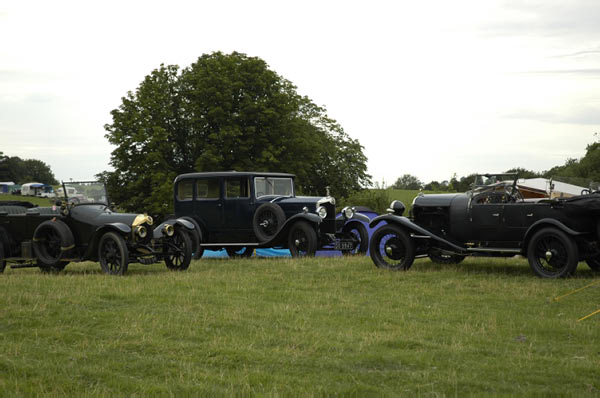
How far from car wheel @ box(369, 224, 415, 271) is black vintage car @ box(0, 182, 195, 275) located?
363 cm

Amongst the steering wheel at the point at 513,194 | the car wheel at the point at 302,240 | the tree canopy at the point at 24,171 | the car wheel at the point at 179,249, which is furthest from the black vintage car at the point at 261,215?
the tree canopy at the point at 24,171

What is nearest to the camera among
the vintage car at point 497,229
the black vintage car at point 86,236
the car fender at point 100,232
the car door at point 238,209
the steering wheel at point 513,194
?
the vintage car at point 497,229

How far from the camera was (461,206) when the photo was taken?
1294 centimetres

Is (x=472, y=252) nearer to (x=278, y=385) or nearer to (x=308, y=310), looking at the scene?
(x=308, y=310)

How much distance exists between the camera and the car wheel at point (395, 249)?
1293cm

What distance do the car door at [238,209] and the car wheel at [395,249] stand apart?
4.56m

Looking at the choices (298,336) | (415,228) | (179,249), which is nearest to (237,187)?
(179,249)

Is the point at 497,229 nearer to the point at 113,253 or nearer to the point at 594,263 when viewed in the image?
the point at 594,263

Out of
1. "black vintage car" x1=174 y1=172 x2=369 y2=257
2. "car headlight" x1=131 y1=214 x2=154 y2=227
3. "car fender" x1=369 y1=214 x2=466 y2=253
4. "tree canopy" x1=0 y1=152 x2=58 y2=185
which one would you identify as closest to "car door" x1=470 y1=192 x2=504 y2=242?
"car fender" x1=369 y1=214 x2=466 y2=253

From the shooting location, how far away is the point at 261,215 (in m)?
16.6

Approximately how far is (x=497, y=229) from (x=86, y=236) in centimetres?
777

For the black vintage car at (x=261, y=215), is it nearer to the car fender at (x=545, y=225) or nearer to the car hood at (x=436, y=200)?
the car hood at (x=436, y=200)

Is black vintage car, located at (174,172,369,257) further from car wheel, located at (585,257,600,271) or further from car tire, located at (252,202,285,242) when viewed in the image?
car wheel, located at (585,257,600,271)

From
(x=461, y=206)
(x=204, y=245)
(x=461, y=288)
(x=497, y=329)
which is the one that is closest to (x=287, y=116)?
(x=204, y=245)
